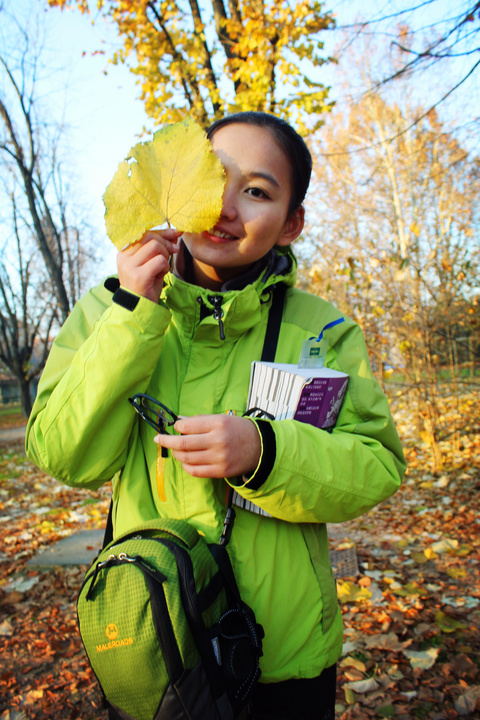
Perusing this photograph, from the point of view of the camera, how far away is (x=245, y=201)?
125cm

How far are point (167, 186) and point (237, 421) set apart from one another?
639 millimetres

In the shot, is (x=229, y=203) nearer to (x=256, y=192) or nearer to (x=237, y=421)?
(x=256, y=192)

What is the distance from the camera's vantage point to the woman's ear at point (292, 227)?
147 cm

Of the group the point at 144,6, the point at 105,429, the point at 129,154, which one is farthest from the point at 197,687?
the point at 144,6

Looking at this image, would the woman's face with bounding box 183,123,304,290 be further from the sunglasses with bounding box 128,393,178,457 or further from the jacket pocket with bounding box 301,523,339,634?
the jacket pocket with bounding box 301,523,339,634

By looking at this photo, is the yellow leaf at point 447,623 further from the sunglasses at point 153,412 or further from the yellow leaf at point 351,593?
the sunglasses at point 153,412

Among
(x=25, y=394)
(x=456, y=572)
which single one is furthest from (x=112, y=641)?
(x=25, y=394)

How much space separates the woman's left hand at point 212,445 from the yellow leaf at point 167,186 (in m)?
0.49

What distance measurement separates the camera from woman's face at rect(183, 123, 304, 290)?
124 centimetres

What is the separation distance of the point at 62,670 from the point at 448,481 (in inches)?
171

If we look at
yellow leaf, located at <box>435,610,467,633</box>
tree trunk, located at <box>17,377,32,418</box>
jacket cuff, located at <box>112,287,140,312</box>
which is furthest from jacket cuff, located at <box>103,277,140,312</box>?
tree trunk, located at <box>17,377,32,418</box>

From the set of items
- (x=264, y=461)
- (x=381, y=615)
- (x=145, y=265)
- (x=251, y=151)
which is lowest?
(x=381, y=615)

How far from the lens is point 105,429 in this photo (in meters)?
1.15

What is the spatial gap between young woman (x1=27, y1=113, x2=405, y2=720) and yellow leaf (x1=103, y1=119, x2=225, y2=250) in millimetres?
57
